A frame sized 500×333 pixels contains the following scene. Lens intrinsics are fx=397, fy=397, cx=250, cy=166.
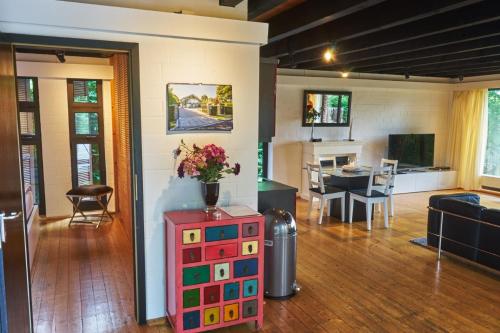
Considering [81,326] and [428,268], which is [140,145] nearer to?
[81,326]

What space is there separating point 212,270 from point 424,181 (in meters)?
7.06

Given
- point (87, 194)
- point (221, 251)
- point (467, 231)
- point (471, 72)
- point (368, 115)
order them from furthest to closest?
point (368, 115) < point (471, 72) < point (87, 194) < point (467, 231) < point (221, 251)

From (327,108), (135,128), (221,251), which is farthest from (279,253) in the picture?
(327,108)

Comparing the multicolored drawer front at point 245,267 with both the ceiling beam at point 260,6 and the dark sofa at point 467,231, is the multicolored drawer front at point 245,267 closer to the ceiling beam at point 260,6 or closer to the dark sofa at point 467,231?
the ceiling beam at point 260,6

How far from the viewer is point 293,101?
7.68 meters

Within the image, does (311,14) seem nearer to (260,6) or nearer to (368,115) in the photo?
(260,6)

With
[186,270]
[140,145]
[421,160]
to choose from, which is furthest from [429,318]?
[421,160]

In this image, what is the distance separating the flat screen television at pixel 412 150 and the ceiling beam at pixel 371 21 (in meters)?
4.18

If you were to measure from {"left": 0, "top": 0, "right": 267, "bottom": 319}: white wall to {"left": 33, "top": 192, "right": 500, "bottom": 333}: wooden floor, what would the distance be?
795 millimetres

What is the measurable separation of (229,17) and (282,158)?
15.4 feet

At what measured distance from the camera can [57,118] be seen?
6059 mm

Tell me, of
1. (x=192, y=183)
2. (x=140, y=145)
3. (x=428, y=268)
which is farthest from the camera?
(x=428, y=268)

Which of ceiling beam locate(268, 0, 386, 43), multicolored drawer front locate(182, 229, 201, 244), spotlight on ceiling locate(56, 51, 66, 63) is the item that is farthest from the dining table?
spotlight on ceiling locate(56, 51, 66, 63)

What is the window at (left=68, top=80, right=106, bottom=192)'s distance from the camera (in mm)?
6168
